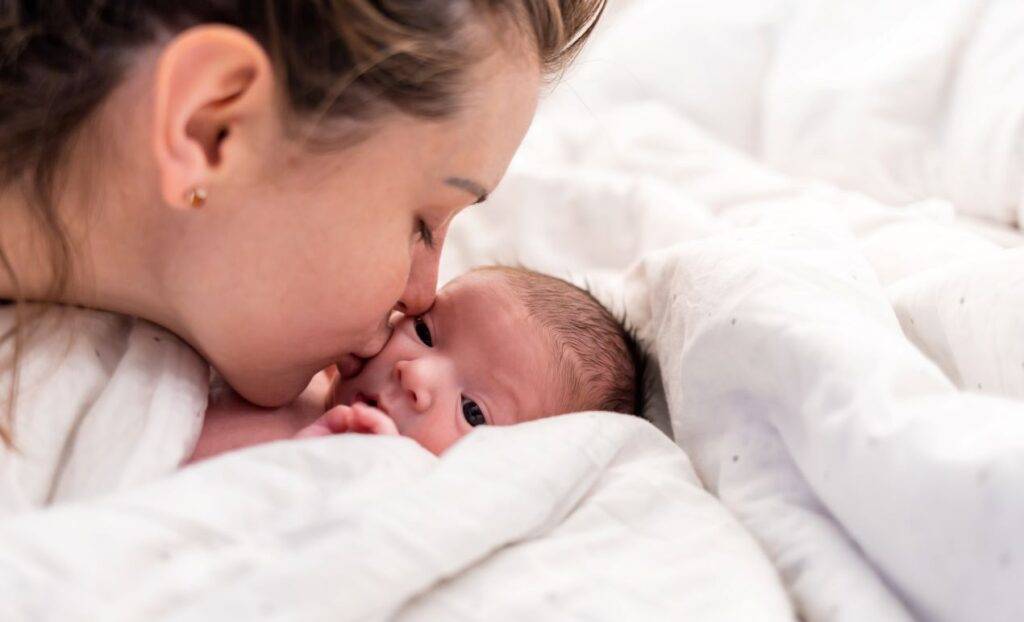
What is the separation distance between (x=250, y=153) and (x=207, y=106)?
0.04 meters

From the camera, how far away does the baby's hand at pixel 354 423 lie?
816 mm

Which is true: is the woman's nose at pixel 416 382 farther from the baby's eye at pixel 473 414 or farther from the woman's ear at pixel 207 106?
the woman's ear at pixel 207 106

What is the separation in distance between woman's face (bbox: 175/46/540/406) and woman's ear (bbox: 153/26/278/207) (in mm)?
14

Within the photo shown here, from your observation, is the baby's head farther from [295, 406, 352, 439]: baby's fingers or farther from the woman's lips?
[295, 406, 352, 439]: baby's fingers

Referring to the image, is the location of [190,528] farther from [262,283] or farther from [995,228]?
[995,228]

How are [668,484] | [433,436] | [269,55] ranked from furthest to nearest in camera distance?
1. [433,436]
2. [668,484]
3. [269,55]

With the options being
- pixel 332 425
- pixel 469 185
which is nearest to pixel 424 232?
pixel 469 185

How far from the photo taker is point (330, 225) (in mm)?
767

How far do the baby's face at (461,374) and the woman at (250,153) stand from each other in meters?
0.08

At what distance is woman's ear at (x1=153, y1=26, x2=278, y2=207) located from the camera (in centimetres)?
65

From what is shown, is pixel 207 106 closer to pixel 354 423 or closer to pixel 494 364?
pixel 354 423

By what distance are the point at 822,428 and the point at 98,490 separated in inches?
19.8

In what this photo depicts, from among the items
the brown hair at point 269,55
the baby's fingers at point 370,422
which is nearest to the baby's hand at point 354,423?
the baby's fingers at point 370,422

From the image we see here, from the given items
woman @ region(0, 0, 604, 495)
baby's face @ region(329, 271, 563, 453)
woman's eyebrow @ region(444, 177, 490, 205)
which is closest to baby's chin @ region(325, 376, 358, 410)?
baby's face @ region(329, 271, 563, 453)
